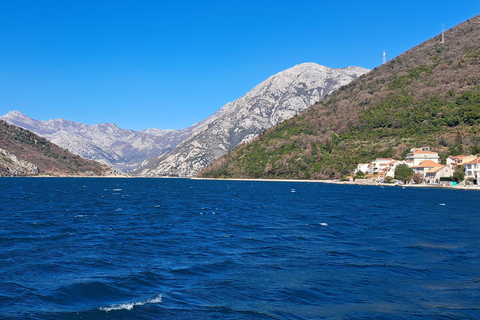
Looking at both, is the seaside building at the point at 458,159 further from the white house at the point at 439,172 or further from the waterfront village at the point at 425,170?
the white house at the point at 439,172

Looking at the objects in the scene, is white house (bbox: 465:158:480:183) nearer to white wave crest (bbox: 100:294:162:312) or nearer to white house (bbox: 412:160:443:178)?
white house (bbox: 412:160:443:178)

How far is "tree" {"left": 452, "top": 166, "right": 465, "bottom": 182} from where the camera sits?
12559cm

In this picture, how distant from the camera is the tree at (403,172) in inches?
5655

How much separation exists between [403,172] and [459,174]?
21.0m

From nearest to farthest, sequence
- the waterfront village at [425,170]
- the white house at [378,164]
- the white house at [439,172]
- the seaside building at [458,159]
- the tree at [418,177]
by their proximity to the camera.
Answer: the waterfront village at [425,170] → the seaside building at [458,159] → the white house at [439,172] → the tree at [418,177] → the white house at [378,164]

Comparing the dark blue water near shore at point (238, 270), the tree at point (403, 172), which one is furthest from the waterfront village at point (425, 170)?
the dark blue water near shore at point (238, 270)

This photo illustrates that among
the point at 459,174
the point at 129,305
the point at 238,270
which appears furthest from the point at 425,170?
the point at 129,305

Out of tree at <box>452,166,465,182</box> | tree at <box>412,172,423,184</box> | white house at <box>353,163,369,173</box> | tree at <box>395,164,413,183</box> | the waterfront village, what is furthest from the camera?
white house at <box>353,163,369,173</box>

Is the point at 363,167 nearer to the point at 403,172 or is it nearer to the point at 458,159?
the point at 403,172

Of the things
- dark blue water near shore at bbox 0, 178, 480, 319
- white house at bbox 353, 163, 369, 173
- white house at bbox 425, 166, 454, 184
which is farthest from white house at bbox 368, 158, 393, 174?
dark blue water near shore at bbox 0, 178, 480, 319

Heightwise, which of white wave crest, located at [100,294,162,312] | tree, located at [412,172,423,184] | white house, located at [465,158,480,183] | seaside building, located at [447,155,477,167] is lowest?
white wave crest, located at [100,294,162,312]

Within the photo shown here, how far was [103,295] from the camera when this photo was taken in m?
18.8

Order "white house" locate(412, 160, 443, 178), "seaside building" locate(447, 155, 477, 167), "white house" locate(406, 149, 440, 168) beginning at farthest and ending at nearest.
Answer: "white house" locate(406, 149, 440, 168) → "white house" locate(412, 160, 443, 178) → "seaside building" locate(447, 155, 477, 167)

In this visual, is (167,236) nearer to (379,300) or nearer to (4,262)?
(4,262)
